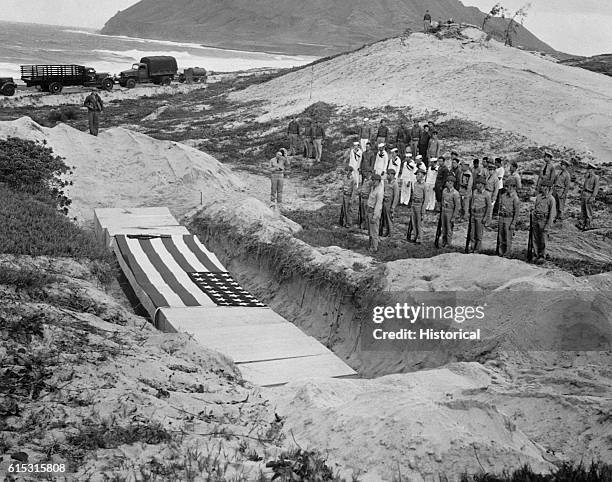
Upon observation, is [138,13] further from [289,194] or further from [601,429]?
[601,429]

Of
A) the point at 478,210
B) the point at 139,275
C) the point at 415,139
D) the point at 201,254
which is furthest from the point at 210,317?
the point at 415,139

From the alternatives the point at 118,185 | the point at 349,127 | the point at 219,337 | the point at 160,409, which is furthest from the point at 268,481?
the point at 349,127

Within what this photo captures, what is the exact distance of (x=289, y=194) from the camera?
22141 mm

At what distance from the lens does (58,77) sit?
4116 centimetres

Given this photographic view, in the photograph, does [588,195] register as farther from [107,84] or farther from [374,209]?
[107,84]

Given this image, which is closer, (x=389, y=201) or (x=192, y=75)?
(x=389, y=201)

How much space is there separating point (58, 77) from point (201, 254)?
2995cm

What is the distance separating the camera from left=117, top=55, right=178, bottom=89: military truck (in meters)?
45.7

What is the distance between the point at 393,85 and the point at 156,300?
21409mm

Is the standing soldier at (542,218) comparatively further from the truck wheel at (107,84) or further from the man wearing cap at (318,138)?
the truck wheel at (107,84)

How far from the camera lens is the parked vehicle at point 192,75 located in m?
50.0

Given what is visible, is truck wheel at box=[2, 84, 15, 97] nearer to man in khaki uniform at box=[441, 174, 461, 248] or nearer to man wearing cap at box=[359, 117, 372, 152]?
man wearing cap at box=[359, 117, 372, 152]

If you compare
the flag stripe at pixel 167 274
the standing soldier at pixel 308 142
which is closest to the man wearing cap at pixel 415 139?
the standing soldier at pixel 308 142

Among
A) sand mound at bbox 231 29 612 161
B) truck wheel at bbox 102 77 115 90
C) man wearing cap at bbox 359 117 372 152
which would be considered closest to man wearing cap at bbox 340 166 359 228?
man wearing cap at bbox 359 117 372 152
